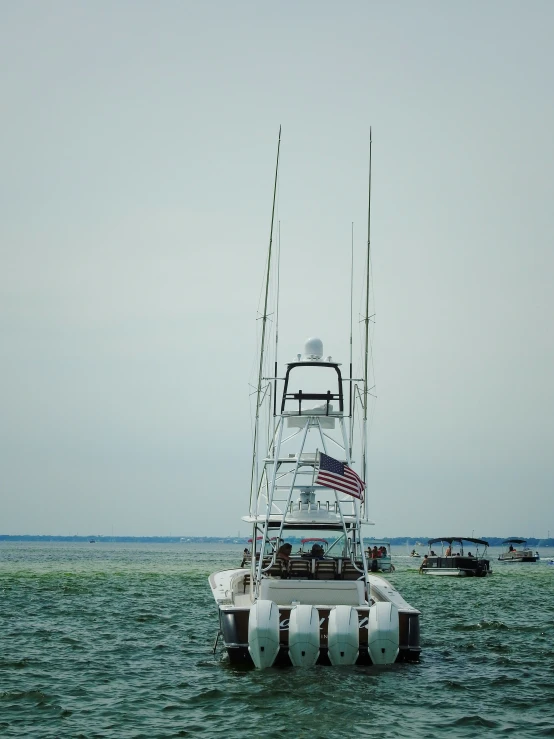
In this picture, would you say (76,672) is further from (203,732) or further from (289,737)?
(289,737)

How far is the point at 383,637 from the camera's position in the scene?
19656 millimetres

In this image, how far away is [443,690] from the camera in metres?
19.2

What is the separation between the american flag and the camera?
75.2 ft

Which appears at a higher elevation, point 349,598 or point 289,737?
point 349,598

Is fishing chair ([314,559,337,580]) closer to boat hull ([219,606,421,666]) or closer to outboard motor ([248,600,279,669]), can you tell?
boat hull ([219,606,421,666])

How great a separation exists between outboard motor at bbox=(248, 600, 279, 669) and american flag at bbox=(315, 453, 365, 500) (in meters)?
4.31

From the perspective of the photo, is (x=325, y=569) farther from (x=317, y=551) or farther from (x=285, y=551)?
(x=317, y=551)

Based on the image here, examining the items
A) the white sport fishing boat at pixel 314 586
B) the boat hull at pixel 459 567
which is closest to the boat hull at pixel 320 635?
the white sport fishing boat at pixel 314 586

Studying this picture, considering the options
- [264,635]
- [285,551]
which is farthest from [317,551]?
[264,635]

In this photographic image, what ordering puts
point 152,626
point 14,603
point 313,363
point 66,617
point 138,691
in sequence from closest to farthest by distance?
point 138,691 < point 313,363 < point 152,626 < point 66,617 < point 14,603

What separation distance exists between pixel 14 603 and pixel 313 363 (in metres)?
23.8

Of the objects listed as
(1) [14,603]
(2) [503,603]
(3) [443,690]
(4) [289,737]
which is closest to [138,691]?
(4) [289,737]

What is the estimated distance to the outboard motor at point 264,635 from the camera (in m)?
19.5

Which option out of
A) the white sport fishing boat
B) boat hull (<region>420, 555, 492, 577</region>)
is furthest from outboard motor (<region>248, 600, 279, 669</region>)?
boat hull (<region>420, 555, 492, 577</region>)
